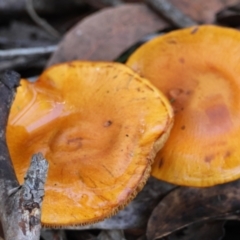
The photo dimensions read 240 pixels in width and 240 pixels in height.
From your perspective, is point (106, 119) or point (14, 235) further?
point (106, 119)

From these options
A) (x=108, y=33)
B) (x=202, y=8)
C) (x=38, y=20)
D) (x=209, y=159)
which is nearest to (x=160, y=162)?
(x=209, y=159)

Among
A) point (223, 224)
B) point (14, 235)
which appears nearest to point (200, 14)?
point (223, 224)

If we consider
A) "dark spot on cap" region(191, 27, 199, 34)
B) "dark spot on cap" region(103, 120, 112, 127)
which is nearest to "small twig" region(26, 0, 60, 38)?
"dark spot on cap" region(191, 27, 199, 34)

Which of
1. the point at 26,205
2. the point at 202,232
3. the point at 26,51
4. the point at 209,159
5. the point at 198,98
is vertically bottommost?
the point at 202,232

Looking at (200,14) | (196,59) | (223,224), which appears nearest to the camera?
(223,224)

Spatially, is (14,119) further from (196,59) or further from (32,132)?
(196,59)

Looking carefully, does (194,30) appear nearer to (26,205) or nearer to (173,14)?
(173,14)

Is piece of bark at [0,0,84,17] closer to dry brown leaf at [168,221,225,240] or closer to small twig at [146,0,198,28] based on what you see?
small twig at [146,0,198,28]
